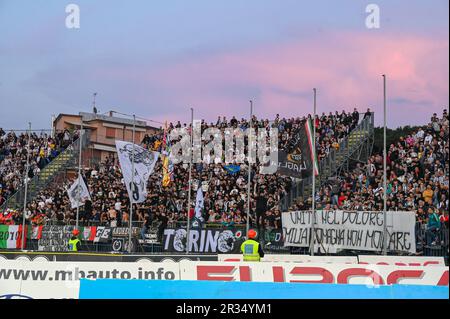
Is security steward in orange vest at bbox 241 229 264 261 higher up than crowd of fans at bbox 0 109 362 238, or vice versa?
crowd of fans at bbox 0 109 362 238

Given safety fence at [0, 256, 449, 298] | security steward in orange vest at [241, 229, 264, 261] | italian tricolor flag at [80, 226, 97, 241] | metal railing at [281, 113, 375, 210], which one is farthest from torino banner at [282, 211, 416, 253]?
safety fence at [0, 256, 449, 298]

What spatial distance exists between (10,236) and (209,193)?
1072 cm

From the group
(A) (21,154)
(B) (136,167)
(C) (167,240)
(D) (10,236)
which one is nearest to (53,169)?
(A) (21,154)

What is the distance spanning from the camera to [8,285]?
1566 centimetres

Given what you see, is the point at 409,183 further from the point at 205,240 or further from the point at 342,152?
the point at 205,240

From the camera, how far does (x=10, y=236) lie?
122 ft

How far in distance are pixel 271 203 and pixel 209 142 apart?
19.2 ft

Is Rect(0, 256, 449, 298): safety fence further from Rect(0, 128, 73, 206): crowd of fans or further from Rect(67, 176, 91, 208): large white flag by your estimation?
Rect(0, 128, 73, 206): crowd of fans

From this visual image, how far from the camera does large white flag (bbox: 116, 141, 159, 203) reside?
3041 centimetres

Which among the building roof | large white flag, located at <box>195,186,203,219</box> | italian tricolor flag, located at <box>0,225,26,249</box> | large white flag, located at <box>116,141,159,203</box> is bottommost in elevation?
italian tricolor flag, located at <box>0,225,26,249</box>

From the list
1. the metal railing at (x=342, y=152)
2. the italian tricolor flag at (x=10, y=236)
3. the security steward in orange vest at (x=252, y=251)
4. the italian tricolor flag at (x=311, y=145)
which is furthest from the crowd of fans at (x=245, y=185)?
the security steward in orange vest at (x=252, y=251)

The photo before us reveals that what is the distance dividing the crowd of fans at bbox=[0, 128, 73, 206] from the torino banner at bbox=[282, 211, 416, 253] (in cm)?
1776
